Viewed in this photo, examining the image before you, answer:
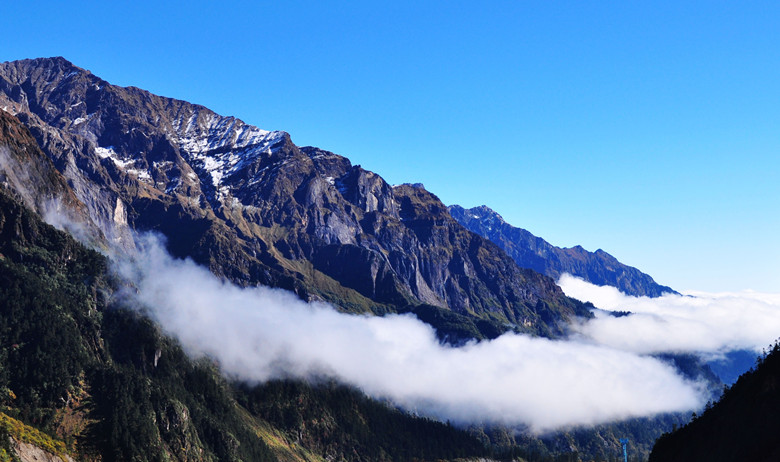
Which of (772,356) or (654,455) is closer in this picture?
(772,356)

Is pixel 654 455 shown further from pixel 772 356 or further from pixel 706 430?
pixel 772 356

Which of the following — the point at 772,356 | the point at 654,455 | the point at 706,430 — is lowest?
the point at 654,455

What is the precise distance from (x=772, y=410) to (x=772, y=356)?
48.9ft

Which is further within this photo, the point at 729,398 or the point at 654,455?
the point at 654,455

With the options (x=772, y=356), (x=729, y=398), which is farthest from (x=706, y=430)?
(x=772, y=356)

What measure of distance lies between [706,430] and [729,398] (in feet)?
23.6

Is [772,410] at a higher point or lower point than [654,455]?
higher

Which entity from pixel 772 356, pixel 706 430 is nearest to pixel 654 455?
pixel 706 430

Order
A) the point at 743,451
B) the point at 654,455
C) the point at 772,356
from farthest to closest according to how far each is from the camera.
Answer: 1. the point at 654,455
2. the point at 772,356
3. the point at 743,451

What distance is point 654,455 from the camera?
126 meters

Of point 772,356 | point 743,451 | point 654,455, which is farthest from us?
point 654,455

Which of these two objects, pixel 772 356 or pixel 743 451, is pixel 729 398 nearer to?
pixel 772 356

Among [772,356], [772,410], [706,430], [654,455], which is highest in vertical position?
[772,356]

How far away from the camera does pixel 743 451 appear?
299 ft
